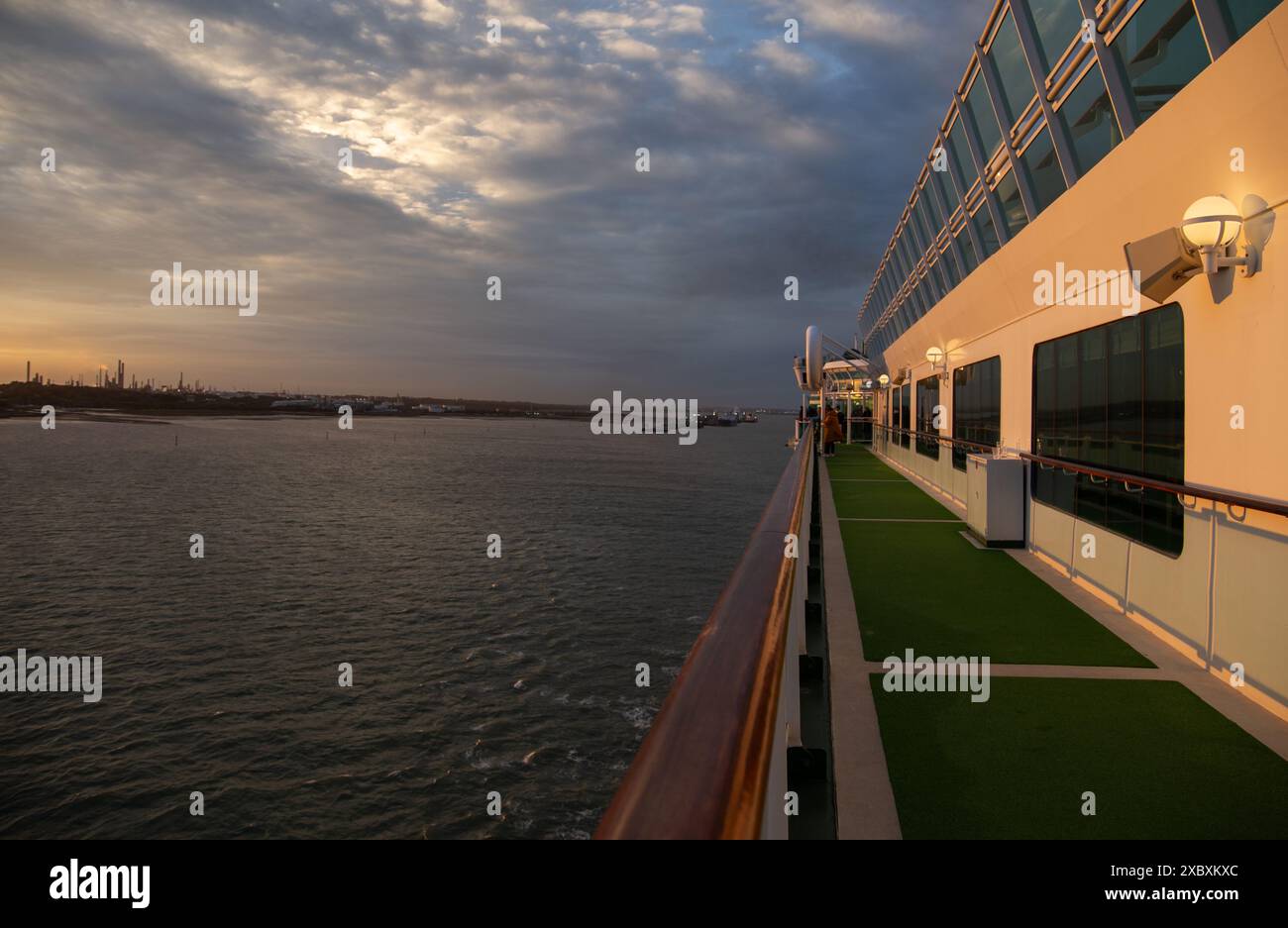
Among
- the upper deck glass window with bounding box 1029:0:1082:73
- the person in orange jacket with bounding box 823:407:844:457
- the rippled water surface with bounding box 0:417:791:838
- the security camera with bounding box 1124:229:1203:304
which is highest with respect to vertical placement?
the upper deck glass window with bounding box 1029:0:1082:73

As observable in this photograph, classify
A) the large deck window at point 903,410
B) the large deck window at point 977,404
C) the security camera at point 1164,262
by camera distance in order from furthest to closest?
1. the large deck window at point 903,410
2. the large deck window at point 977,404
3. the security camera at point 1164,262

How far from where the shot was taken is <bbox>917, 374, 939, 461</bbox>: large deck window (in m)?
16.7

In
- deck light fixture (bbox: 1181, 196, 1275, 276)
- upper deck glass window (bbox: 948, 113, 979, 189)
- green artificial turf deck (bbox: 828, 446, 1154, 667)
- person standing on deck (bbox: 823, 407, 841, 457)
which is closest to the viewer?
deck light fixture (bbox: 1181, 196, 1275, 276)

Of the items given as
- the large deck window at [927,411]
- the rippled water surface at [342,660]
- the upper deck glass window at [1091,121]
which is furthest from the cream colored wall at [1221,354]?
the large deck window at [927,411]

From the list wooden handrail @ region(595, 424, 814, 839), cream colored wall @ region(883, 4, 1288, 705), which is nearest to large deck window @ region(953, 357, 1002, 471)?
cream colored wall @ region(883, 4, 1288, 705)

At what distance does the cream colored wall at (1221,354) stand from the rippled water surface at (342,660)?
7193 mm

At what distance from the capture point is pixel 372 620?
1686cm

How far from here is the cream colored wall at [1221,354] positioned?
4.26 m

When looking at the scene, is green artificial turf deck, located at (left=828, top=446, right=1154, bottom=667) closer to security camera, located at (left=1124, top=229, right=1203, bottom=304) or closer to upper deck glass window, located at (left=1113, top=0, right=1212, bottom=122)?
security camera, located at (left=1124, top=229, right=1203, bottom=304)

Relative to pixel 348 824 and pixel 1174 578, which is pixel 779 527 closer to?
pixel 1174 578

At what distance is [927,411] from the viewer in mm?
19062

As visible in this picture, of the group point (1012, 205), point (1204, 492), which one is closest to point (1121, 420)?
point (1204, 492)

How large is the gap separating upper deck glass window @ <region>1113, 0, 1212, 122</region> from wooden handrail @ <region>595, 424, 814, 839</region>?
19.4 ft

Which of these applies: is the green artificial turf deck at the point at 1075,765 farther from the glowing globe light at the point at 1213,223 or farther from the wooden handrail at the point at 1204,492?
the glowing globe light at the point at 1213,223
